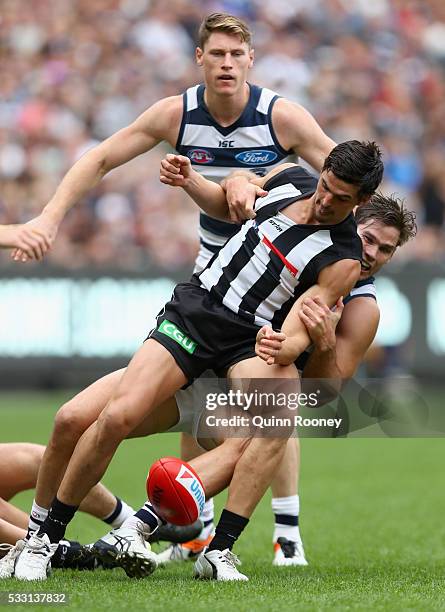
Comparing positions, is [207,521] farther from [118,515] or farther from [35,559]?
[35,559]

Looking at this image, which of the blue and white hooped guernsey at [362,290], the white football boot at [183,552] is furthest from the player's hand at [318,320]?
the white football boot at [183,552]

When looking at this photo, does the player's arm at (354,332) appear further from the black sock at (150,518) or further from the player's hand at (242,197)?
the black sock at (150,518)

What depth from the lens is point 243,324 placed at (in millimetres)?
5617

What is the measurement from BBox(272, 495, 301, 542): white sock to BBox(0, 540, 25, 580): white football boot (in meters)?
1.54

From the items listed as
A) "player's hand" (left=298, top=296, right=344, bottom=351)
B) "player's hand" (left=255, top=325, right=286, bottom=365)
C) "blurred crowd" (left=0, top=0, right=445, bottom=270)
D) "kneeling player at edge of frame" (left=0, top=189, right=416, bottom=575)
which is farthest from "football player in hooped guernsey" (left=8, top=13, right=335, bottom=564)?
"blurred crowd" (left=0, top=0, right=445, bottom=270)

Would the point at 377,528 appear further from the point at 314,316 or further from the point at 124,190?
the point at 124,190

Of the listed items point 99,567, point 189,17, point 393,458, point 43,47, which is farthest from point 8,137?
point 99,567

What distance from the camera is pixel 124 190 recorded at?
15227 millimetres

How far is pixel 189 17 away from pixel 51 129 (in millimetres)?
2752

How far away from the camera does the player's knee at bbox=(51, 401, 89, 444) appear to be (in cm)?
550

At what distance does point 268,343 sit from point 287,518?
60.8 inches

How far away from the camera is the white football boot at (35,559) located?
5160 mm

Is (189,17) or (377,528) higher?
(189,17)

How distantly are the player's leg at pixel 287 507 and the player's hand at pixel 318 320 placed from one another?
1.09m
